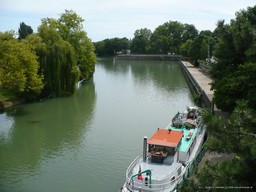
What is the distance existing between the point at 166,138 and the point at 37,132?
41.1 feet

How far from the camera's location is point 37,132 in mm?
26406

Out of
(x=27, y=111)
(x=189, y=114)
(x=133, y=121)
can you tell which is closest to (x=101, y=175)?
(x=189, y=114)

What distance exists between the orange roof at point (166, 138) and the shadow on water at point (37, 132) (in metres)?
7.04

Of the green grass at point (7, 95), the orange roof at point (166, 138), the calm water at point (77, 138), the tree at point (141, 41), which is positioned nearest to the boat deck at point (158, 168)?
the orange roof at point (166, 138)

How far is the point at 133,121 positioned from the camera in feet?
96.7

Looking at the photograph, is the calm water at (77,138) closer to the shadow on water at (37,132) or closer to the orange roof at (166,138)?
the shadow on water at (37,132)

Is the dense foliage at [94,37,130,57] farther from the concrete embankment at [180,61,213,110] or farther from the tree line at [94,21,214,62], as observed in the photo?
the concrete embankment at [180,61,213,110]

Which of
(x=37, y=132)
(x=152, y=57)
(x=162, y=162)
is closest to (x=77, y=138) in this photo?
(x=37, y=132)

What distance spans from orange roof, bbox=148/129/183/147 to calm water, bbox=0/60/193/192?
270 cm

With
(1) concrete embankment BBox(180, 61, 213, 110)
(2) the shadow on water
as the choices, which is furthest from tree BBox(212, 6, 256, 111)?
(2) the shadow on water

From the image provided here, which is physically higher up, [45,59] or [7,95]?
[45,59]

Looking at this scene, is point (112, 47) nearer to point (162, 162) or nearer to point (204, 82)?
point (204, 82)

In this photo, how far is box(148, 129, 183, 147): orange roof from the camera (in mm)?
17281

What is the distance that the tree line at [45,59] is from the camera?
32031 mm
